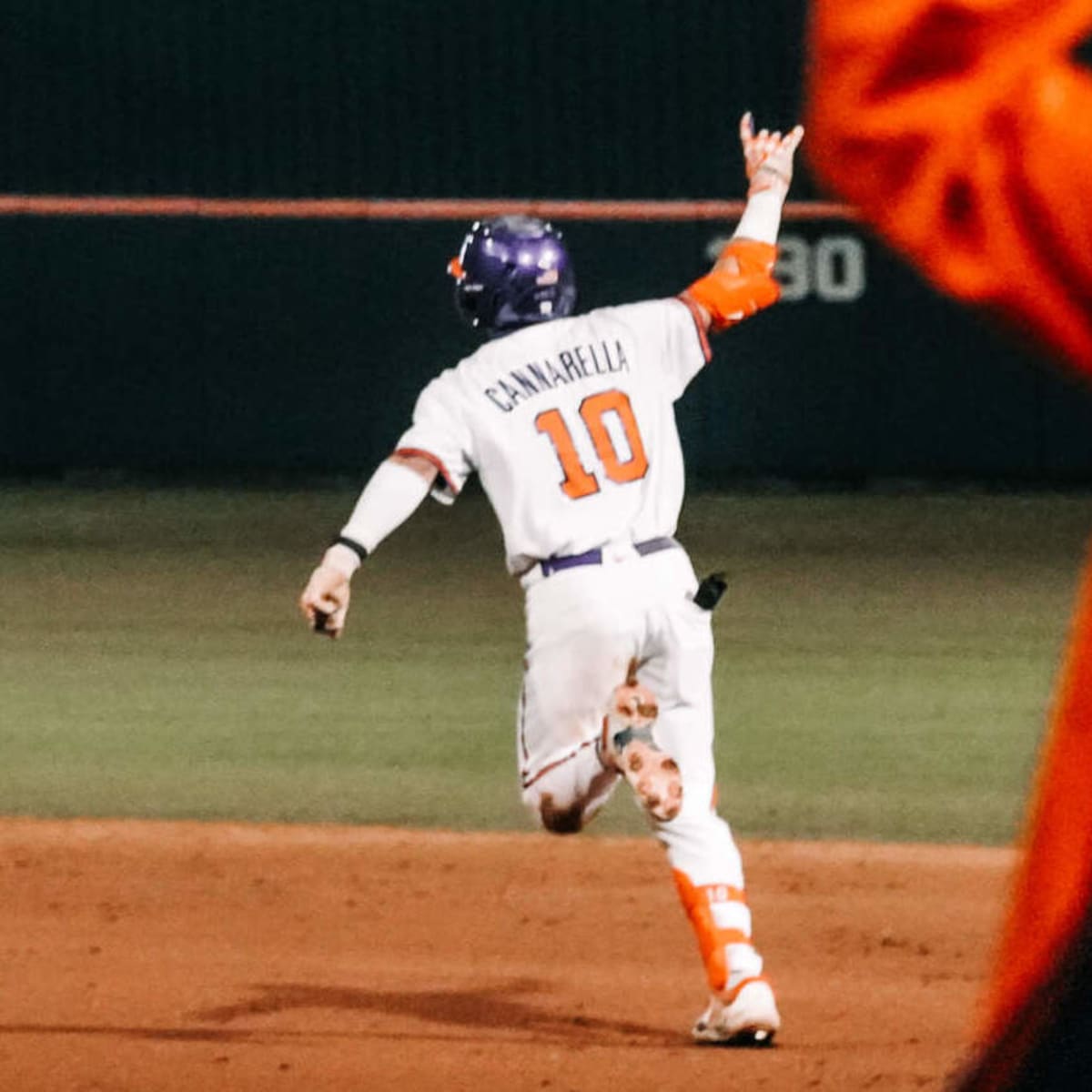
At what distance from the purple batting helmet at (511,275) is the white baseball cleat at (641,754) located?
2.78ft

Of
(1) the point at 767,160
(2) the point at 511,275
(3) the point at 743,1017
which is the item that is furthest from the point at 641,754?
(1) the point at 767,160

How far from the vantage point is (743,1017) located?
5.22 metres

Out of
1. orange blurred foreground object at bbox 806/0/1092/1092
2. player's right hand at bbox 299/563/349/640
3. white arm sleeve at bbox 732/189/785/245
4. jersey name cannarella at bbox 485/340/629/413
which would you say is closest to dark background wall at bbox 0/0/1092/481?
white arm sleeve at bbox 732/189/785/245

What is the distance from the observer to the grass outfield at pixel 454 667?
26.8ft

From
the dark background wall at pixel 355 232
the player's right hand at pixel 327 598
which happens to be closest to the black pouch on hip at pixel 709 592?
the player's right hand at pixel 327 598

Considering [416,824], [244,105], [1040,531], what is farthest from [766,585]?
[244,105]

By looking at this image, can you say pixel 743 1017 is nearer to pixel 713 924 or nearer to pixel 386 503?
pixel 713 924

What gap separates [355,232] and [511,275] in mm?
11963

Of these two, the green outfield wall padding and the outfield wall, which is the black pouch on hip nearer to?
the outfield wall

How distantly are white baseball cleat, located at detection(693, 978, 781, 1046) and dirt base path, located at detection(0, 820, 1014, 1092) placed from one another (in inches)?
1.4

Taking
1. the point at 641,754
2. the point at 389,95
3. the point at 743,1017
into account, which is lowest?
the point at 389,95

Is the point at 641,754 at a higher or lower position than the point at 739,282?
lower

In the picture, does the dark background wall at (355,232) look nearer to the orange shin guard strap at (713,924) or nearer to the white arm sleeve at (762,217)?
the white arm sleeve at (762,217)

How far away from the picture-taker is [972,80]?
135cm
